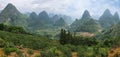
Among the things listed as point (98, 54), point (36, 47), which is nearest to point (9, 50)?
point (36, 47)

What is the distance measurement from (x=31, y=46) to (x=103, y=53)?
61.0 feet

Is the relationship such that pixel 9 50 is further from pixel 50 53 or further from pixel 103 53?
pixel 103 53

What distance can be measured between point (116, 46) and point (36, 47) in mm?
16989

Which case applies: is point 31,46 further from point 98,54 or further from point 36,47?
point 98,54

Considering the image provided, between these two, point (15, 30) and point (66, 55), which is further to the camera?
point (15, 30)

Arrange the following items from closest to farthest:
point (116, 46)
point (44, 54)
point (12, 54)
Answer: point (44, 54)
point (12, 54)
point (116, 46)

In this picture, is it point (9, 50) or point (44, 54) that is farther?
point (9, 50)

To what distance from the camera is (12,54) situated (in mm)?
51250

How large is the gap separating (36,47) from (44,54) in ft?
47.5

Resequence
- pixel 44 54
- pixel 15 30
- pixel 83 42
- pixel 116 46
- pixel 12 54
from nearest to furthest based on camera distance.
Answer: pixel 44 54 → pixel 12 54 → pixel 116 46 → pixel 83 42 → pixel 15 30

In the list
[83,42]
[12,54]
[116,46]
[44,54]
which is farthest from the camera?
[83,42]

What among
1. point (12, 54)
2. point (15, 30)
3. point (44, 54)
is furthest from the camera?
point (15, 30)

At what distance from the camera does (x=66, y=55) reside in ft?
167

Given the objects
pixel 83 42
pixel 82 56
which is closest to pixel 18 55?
pixel 82 56
